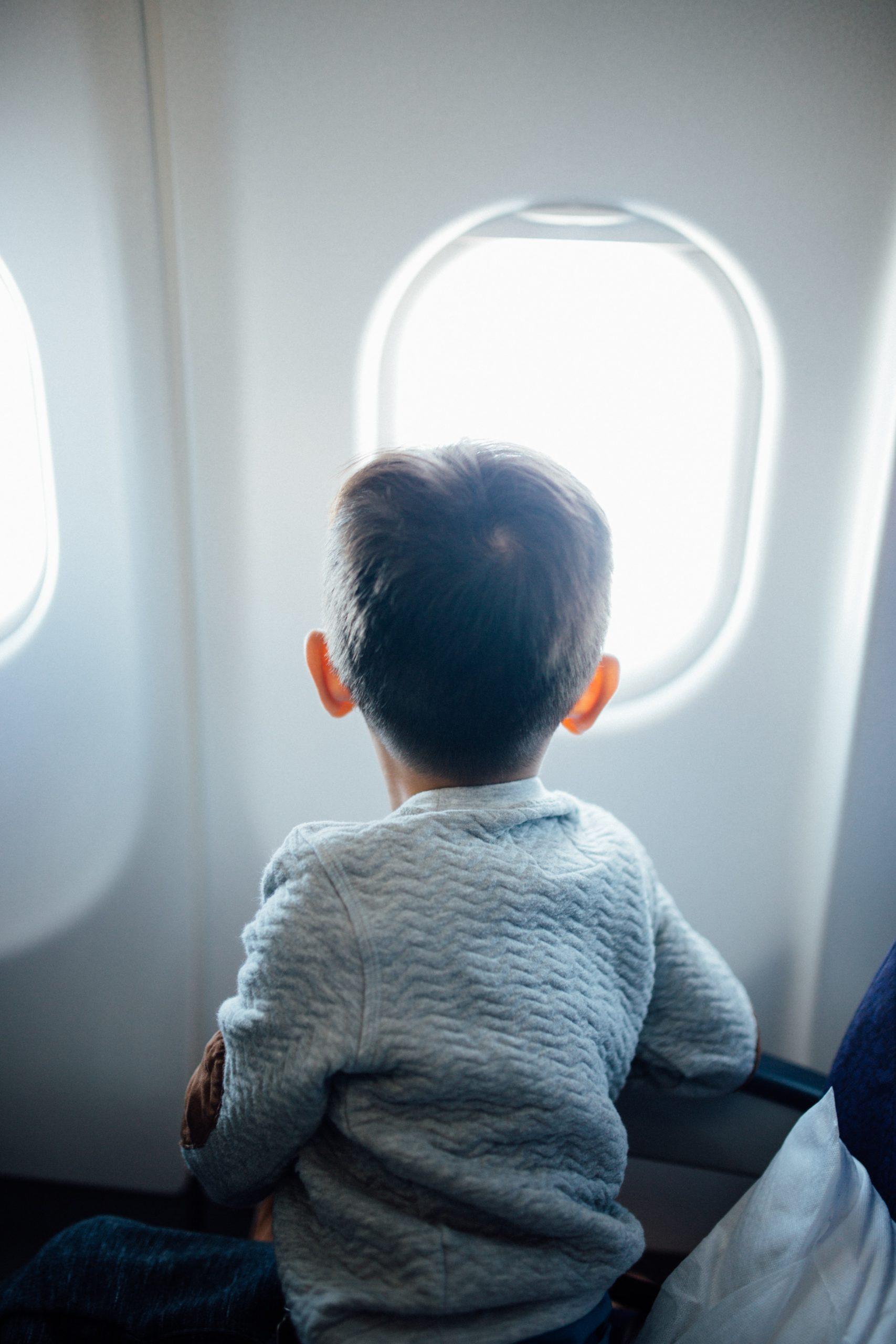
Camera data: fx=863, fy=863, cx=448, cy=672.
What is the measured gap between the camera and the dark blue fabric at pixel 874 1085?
71cm

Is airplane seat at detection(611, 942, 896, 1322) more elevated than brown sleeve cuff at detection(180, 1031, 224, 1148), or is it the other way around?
brown sleeve cuff at detection(180, 1031, 224, 1148)

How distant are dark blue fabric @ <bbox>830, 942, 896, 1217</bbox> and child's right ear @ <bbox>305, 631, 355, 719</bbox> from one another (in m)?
0.52

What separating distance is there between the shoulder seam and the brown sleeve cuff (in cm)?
17

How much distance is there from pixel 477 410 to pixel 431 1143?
734 millimetres

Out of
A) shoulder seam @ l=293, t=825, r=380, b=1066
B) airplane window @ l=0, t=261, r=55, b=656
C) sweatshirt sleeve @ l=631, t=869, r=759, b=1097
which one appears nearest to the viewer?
shoulder seam @ l=293, t=825, r=380, b=1066

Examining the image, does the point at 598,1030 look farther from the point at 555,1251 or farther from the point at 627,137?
the point at 627,137

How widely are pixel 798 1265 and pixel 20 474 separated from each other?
108cm

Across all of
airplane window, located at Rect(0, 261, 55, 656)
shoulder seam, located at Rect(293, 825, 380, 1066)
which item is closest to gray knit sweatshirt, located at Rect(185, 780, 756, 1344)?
shoulder seam, located at Rect(293, 825, 380, 1066)

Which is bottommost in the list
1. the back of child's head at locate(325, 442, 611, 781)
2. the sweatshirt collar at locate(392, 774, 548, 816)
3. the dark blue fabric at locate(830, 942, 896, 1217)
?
the dark blue fabric at locate(830, 942, 896, 1217)

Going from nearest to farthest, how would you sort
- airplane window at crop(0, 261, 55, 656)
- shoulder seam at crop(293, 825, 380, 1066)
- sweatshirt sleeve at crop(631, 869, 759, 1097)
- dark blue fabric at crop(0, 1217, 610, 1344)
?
1. shoulder seam at crop(293, 825, 380, 1066)
2. dark blue fabric at crop(0, 1217, 610, 1344)
3. sweatshirt sleeve at crop(631, 869, 759, 1097)
4. airplane window at crop(0, 261, 55, 656)

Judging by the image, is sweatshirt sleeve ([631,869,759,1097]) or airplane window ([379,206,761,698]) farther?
airplane window ([379,206,761,698])

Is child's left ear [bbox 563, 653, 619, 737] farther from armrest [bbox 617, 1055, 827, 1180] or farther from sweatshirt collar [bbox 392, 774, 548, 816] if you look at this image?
armrest [bbox 617, 1055, 827, 1180]

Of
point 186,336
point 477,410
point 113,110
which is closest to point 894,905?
point 477,410

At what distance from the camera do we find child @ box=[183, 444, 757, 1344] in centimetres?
58
